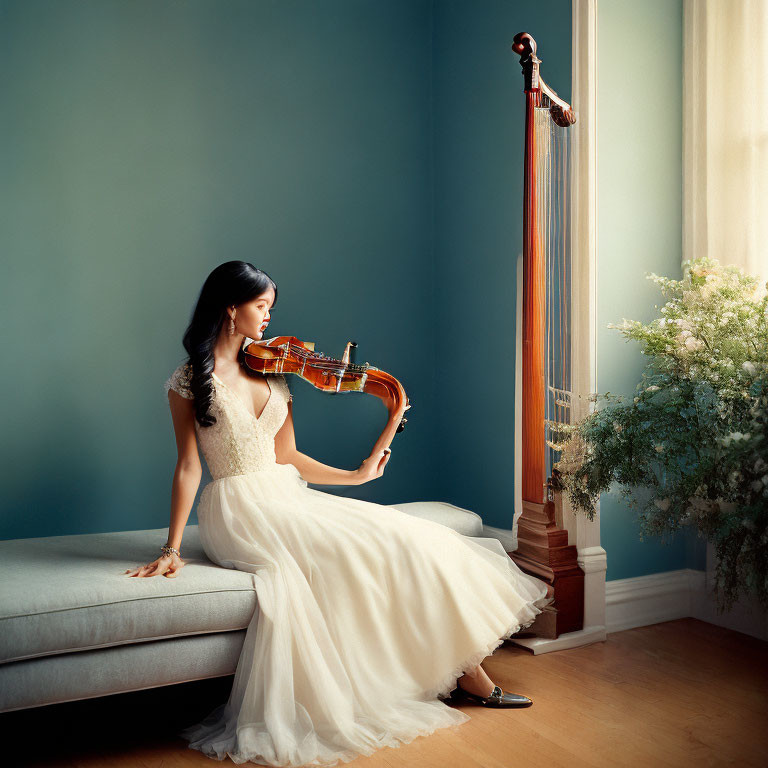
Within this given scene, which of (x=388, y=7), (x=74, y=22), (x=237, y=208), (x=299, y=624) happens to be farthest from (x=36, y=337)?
(x=388, y=7)

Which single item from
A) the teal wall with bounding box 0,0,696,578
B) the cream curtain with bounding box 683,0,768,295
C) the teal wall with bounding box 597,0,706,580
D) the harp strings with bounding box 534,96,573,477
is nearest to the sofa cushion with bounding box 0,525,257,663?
the teal wall with bounding box 0,0,696,578

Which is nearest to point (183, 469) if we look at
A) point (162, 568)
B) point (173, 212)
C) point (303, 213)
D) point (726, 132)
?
point (162, 568)

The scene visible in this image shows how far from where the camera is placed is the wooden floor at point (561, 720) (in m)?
2.09

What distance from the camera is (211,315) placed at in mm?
2496

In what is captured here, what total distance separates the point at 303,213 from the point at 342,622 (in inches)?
76.4

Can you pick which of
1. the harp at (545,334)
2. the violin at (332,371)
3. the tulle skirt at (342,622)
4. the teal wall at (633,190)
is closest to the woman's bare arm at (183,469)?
the tulle skirt at (342,622)

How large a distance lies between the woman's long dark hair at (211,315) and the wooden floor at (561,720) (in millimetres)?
926

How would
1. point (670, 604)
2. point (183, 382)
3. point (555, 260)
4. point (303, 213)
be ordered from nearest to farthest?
point (183, 382) → point (555, 260) → point (670, 604) → point (303, 213)

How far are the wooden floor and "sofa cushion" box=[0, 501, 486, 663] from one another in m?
0.35

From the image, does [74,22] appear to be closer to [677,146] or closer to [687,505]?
[677,146]

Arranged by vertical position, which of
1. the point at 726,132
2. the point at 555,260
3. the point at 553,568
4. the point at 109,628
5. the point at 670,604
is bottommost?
the point at 670,604

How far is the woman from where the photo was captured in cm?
210

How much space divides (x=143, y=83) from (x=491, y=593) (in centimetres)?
238

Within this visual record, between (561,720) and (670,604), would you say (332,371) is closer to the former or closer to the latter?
(561,720)
